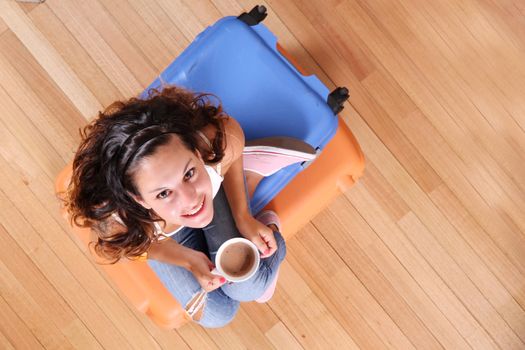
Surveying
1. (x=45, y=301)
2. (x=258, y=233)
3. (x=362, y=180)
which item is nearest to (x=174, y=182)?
(x=258, y=233)

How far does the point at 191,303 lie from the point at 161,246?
0.15 metres

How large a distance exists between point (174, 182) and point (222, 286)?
0.43 meters

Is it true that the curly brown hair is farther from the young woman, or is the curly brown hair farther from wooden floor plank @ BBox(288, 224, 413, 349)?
wooden floor plank @ BBox(288, 224, 413, 349)

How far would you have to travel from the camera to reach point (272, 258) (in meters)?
1.16

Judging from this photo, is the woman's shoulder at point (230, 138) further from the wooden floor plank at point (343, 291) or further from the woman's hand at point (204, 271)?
the wooden floor plank at point (343, 291)

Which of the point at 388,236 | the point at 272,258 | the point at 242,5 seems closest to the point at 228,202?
the point at 272,258

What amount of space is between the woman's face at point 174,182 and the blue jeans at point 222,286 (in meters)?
0.21

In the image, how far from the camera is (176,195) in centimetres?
86

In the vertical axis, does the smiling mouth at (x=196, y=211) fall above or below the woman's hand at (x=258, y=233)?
above

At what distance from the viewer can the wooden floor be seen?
4.60 ft

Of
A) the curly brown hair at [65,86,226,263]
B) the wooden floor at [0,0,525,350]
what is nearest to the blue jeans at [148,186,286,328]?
the curly brown hair at [65,86,226,263]

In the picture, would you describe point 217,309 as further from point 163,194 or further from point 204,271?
point 163,194

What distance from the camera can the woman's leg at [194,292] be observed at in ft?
3.67

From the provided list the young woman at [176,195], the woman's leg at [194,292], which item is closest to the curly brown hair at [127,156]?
the young woman at [176,195]
